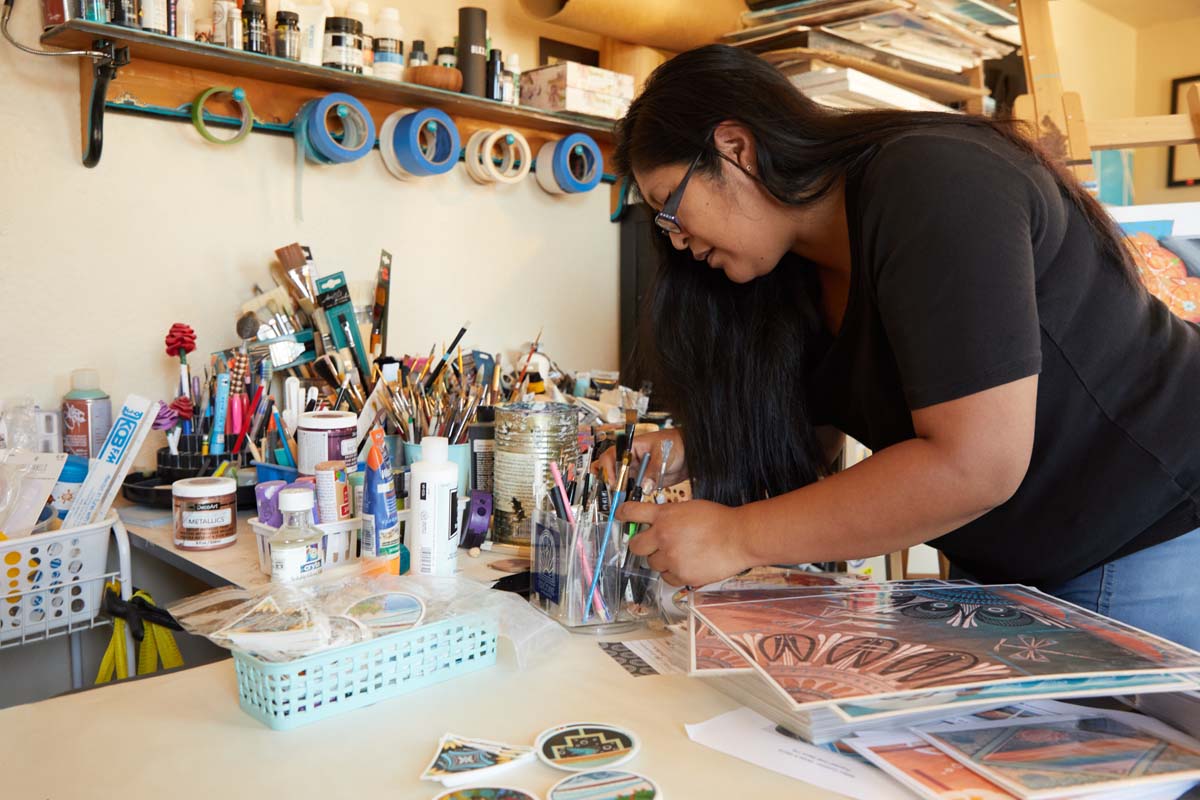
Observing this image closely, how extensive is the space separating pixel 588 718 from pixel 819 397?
2.03ft

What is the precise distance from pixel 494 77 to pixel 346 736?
4.67ft

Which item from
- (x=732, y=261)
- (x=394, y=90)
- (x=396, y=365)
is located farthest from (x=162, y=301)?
(x=732, y=261)

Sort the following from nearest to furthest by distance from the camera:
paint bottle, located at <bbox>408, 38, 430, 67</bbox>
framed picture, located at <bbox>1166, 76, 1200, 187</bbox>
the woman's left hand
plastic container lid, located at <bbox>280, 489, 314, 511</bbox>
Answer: the woman's left hand
plastic container lid, located at <bbox>280, 489, 314, 511</bbox>
paint bottle, located at <bbox>408, 38, 430, 67</bbox>
framed picture, located at <bbox>1166, 76, 1200, 187</bbox>

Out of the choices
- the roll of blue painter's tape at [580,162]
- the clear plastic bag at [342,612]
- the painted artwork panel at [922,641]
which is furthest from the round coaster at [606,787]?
the roll of blue painter's tape at [580,162]

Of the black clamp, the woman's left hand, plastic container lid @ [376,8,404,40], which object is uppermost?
plastic container lid @ [376,8,404,40]

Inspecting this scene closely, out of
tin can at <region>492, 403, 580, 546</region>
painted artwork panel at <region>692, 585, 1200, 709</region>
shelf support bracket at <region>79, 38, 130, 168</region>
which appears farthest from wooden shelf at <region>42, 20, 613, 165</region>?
painted artwork panel at <region>692, 585, 1200, 709</region>

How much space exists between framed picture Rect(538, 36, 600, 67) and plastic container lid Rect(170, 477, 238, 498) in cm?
119

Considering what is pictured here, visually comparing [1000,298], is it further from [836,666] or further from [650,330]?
[650,330]

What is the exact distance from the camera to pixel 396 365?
150 cm

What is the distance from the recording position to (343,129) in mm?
1685

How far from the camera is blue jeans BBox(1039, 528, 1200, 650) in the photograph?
927mm

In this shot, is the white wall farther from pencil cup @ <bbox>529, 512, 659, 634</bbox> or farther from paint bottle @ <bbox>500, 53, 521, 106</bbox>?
pencil cup @ <bbox>529, 512, 659, 634</bbox>

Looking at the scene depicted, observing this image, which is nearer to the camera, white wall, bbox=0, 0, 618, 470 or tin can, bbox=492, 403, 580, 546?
tin can, bbox=492, 403, 580, 546

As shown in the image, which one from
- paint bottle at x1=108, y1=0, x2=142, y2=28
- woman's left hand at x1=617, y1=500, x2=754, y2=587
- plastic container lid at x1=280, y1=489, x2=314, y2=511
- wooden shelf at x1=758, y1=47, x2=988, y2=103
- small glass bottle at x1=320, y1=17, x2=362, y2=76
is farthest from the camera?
wooden shelf at x1=758, y1=47, x2=988, y2=103
